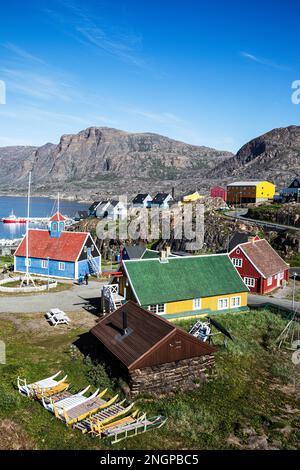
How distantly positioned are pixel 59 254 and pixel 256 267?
76.7ft

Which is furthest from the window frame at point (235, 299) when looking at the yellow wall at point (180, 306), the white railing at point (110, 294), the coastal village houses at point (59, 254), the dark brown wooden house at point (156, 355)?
the coastal village houses at point (59, 254)

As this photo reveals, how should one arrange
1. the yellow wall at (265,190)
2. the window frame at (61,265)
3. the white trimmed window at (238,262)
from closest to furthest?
the white trimmed window at (238,262), the window frame at (61,265), the yellow wall at (265,190)

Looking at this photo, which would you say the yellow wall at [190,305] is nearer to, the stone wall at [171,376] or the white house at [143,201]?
the stone wall at [171,376]

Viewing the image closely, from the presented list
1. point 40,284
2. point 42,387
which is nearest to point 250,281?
point 40,284

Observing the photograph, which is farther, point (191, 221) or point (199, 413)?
point (191, 221)

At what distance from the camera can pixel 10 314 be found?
3431cm

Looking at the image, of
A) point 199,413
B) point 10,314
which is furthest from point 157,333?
point 10,314

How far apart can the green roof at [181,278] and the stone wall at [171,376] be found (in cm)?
919

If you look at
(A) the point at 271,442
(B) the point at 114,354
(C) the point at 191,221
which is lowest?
(A) the point at 271,442

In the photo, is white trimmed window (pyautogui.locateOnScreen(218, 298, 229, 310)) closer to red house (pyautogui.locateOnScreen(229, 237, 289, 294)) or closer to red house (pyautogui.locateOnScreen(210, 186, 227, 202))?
red house (pyautogui.locateOnScreen(229, 237, 289, 294))

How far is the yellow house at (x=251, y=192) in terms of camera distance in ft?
340

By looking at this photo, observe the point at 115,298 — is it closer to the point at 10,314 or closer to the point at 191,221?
the point at 10,314

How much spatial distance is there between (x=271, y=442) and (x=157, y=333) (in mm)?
7526

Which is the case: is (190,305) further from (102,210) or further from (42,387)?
(102,210)
